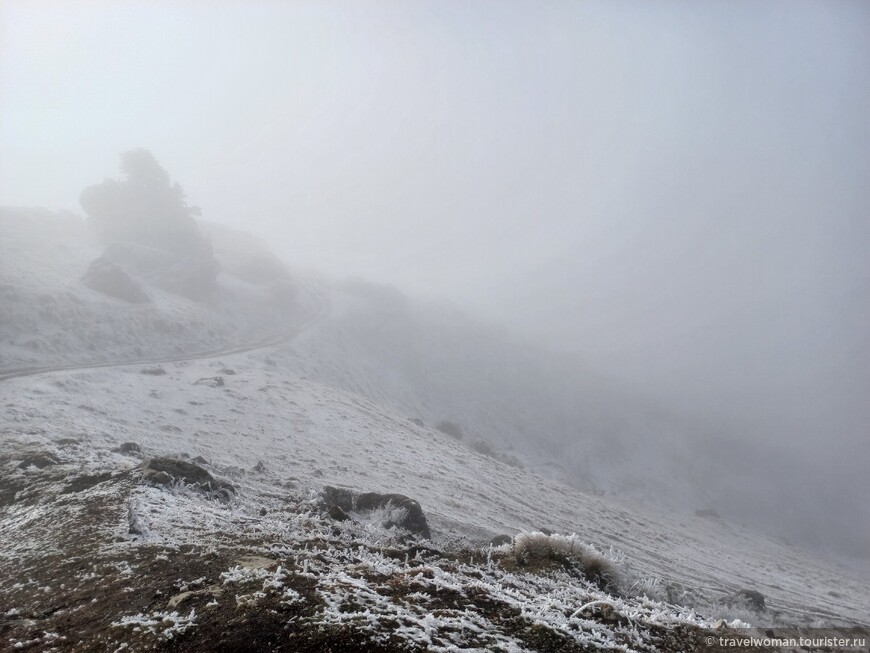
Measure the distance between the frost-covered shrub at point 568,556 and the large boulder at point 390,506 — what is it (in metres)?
3.44

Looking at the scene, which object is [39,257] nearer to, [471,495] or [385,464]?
[385,464]

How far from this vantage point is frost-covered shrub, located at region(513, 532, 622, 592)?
24.2ft

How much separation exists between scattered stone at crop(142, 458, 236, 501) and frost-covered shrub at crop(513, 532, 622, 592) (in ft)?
22.6

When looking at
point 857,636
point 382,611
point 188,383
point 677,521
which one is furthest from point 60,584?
point 677,521

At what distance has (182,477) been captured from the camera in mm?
9938

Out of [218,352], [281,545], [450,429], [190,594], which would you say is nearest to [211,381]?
[218,352]

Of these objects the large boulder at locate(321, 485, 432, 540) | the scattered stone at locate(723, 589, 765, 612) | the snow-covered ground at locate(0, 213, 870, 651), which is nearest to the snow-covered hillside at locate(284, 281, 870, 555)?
the snow-covered ground at locate(0, 213, 870, 651)

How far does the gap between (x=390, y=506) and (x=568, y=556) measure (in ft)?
16.1

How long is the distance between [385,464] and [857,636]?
53.3ft

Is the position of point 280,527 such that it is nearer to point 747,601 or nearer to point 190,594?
point 190,594

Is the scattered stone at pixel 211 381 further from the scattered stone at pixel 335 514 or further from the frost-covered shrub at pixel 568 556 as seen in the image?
the frost-covered shrub at pixel 568 556

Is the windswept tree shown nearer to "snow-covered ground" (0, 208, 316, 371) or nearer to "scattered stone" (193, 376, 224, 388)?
"snow-covered ground" (0, 208, 316, 371)

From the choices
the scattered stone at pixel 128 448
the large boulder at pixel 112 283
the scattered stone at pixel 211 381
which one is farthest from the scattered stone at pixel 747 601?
the large boulder at pixel 112 283

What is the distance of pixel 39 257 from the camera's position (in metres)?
40.4
